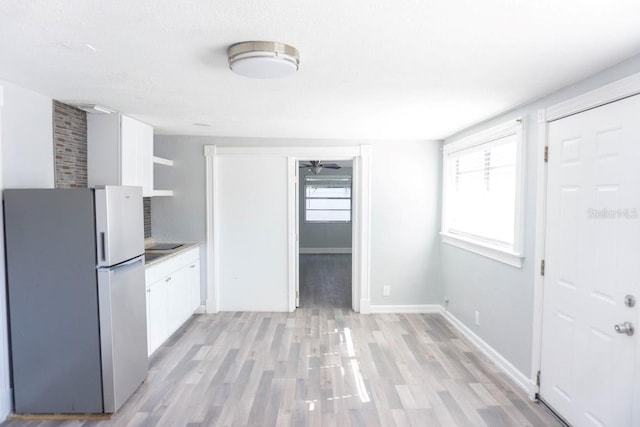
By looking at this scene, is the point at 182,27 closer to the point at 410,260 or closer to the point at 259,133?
the point at 259,133

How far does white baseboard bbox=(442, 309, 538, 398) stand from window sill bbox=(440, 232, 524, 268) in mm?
838

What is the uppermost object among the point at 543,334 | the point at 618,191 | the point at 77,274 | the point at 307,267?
the point at 618,191

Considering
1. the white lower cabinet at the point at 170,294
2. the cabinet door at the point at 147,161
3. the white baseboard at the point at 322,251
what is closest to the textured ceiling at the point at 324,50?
the cabinet door at the point at 147,161

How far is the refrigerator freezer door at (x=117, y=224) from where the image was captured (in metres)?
2.30

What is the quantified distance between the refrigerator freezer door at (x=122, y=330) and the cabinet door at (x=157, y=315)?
1.19 feet

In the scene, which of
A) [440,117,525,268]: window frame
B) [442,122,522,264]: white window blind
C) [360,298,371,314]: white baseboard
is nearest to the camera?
[440,117,525,268]: window frame

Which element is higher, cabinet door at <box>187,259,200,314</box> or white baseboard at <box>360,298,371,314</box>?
cabinet door at <box>187,259,200,314</box>

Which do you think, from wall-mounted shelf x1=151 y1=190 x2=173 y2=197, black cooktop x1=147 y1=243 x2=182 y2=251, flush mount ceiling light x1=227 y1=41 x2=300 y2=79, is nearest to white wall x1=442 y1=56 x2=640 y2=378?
flush mount ceiling light x1=227 y1=41 x2=300 y2=79

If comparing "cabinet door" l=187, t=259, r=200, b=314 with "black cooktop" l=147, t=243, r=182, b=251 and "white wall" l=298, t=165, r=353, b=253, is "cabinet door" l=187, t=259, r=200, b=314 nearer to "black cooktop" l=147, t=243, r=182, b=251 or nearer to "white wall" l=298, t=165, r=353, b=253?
"black cooktop" l=147, t=243, r=182, b=251

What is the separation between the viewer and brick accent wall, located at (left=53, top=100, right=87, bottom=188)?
9.16ft

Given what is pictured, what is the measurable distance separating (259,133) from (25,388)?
3008 millimetres

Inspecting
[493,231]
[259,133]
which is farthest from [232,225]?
[493,231]

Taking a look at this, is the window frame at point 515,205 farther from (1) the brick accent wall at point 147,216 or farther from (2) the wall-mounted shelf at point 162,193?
(1) the brick accent wall at point 147,216

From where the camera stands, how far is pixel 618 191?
1.92 metres
